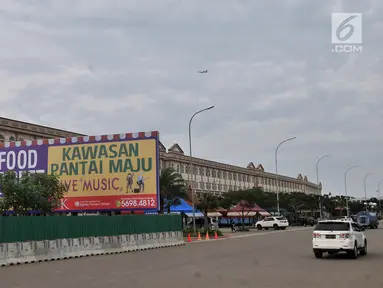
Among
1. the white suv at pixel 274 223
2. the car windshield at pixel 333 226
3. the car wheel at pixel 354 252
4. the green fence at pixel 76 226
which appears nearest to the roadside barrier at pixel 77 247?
the green fence at pixel 76 226

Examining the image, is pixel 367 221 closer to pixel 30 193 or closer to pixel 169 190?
pixel 169 190

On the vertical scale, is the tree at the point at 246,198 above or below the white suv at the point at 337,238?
above

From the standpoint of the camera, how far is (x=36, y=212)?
36062mm

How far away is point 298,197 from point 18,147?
7241 cm

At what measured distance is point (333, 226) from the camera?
69.5ft

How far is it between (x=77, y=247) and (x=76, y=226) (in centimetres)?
106

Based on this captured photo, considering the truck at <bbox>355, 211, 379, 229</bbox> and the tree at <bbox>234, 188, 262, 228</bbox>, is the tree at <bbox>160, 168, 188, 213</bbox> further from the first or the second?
the tree at <bbox>234, 188, 262, 228</bbox>

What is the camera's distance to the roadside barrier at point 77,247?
21047mm

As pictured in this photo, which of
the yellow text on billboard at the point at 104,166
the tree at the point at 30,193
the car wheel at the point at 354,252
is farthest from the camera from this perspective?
the yellow text on billboard at the point at 104,166

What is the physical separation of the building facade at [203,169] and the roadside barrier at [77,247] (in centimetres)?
2887

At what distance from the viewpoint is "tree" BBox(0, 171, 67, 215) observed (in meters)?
34.3

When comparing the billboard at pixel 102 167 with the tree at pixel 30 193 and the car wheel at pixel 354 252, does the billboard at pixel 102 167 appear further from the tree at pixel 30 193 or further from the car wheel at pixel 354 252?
the car wheel at pixel 354 252

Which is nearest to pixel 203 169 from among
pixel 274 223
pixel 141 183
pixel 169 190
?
pixel 274 223

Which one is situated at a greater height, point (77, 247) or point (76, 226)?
point (76, 226)
